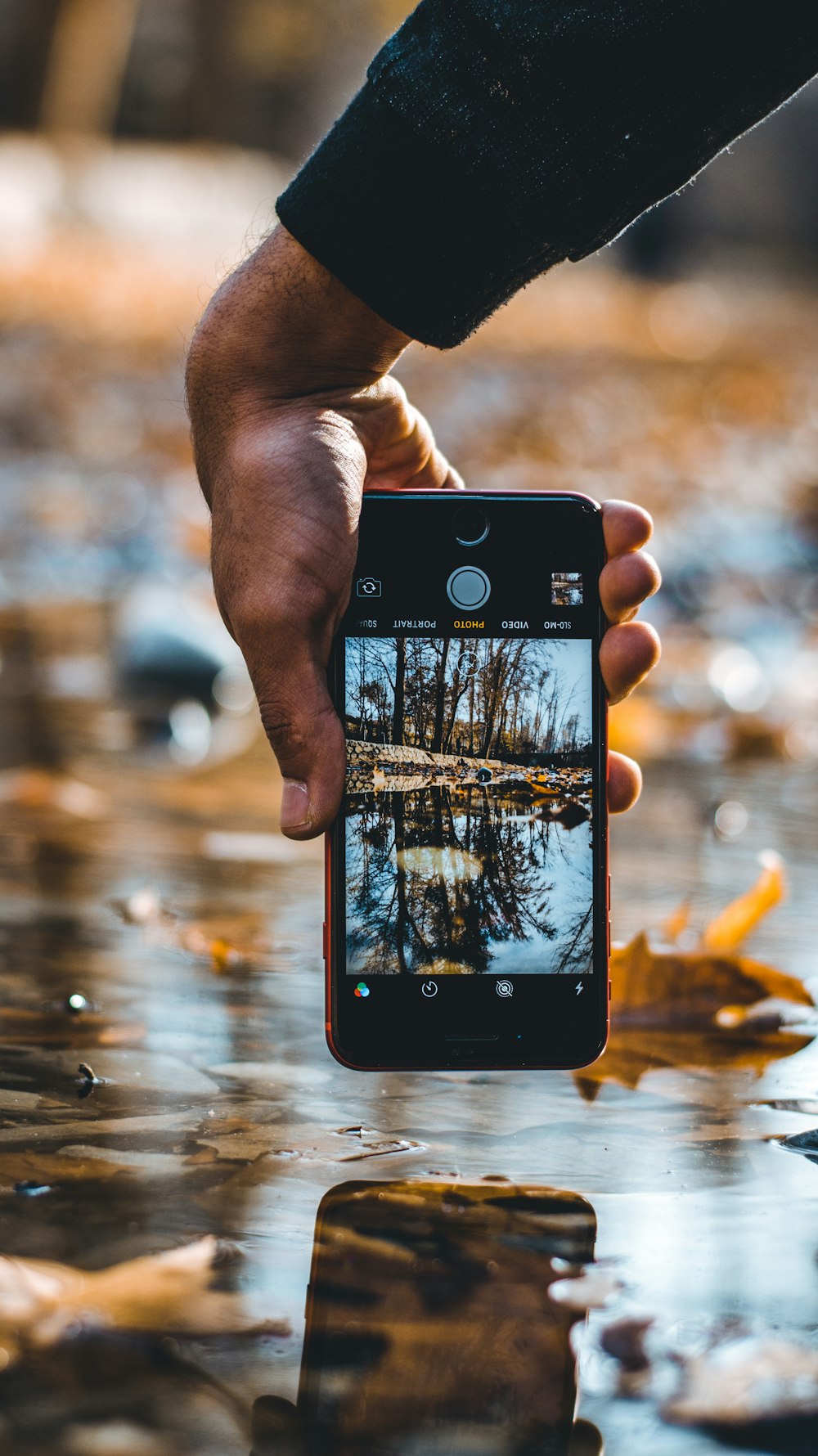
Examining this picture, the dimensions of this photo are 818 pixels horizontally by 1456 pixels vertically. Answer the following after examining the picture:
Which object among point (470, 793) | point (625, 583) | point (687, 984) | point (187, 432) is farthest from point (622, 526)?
point (187, 432)

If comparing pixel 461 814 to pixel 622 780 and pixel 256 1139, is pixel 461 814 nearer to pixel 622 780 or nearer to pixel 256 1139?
pixel 622 780

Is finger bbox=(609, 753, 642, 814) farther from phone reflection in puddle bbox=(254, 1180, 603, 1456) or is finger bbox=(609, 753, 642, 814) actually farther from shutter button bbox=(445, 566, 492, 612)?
phone reflection in puddle bbox=(254, 1180, 603, 1456)

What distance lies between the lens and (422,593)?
1.46 metres

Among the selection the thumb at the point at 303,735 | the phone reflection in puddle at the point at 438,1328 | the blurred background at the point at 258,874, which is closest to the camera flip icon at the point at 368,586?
the thumb at the point at 303,735

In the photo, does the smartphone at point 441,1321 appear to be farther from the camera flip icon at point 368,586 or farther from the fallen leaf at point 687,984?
the camera flip icon at point 368,586

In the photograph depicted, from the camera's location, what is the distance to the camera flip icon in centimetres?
145

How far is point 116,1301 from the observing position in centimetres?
95

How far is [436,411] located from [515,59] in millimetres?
6535

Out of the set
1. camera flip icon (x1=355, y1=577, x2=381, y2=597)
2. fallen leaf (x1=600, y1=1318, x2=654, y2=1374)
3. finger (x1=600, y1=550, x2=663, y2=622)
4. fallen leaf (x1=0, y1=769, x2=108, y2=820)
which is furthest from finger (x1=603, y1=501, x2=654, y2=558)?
fallen leaf (x1=0, y1=769, x2=108, y2=820)

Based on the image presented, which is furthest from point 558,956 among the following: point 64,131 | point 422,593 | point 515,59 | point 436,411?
point 64,131

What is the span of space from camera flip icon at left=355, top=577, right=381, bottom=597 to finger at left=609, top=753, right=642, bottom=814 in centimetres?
29

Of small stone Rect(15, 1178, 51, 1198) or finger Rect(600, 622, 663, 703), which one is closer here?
small stone Rect(15, 1178, 51, 1198)

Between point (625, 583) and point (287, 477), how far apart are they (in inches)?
14.0

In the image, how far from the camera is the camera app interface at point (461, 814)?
4.59ft
